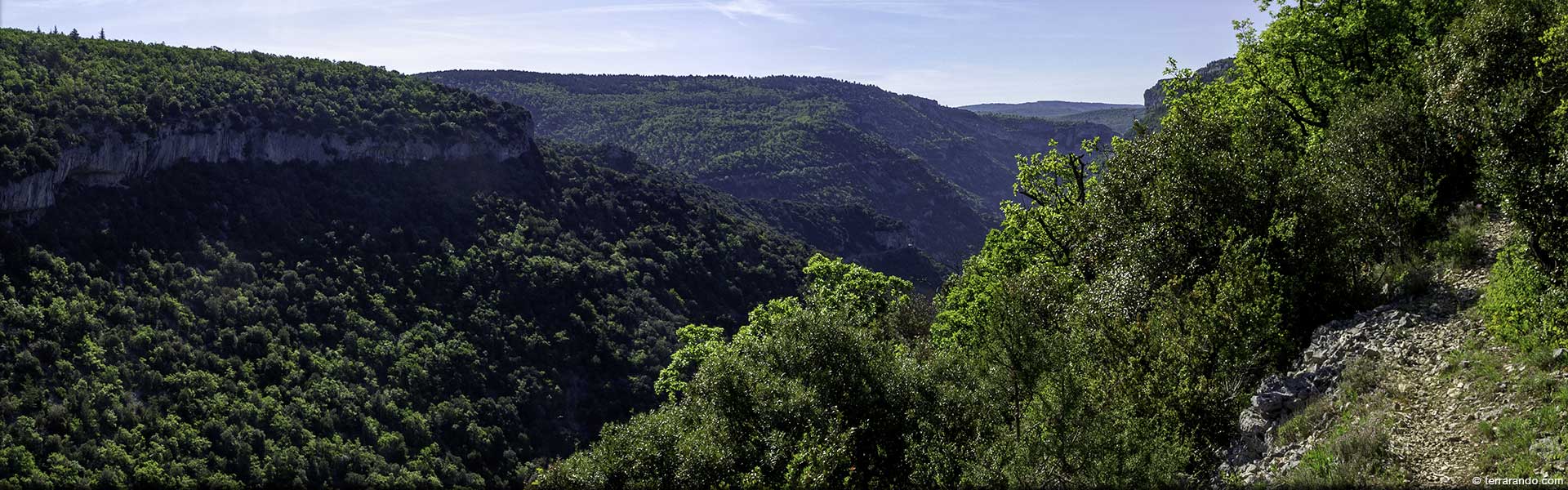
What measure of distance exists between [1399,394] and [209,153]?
89.2 metres

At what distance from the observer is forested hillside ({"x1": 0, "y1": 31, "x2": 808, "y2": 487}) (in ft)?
165

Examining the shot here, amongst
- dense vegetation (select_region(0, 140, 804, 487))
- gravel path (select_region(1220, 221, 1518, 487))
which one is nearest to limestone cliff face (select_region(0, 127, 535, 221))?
dense vegetation (select_region(0, 140, 804, 487))

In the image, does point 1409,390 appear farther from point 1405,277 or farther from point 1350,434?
point 1405,277

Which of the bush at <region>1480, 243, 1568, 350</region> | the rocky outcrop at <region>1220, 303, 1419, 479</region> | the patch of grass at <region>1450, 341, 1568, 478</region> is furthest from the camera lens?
the rocky outcrop at <region>1220, 303, 1419, 479</region>

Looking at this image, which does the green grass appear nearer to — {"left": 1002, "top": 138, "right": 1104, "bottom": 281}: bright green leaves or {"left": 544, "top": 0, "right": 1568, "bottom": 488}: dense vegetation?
{"left": 544, "top": 0, "right": 1568, "bottom": 488}: dense vegetation

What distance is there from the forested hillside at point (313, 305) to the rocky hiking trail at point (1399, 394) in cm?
5188

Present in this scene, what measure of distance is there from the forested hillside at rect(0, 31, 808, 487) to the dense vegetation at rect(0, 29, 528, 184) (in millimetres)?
447

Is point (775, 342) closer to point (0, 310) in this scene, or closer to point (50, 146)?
point (0, 310)

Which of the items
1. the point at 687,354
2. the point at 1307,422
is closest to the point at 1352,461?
the point at 1307,422

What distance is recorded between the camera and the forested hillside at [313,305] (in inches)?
1976

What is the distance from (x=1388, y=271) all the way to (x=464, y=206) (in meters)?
85.0

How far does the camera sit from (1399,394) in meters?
13.5

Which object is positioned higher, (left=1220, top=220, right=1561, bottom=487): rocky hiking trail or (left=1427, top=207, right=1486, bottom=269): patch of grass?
(left=1427, top=207, right=1486, bottom=269): patch of grass

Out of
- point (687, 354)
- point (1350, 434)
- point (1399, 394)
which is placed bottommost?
point (687, 354)
